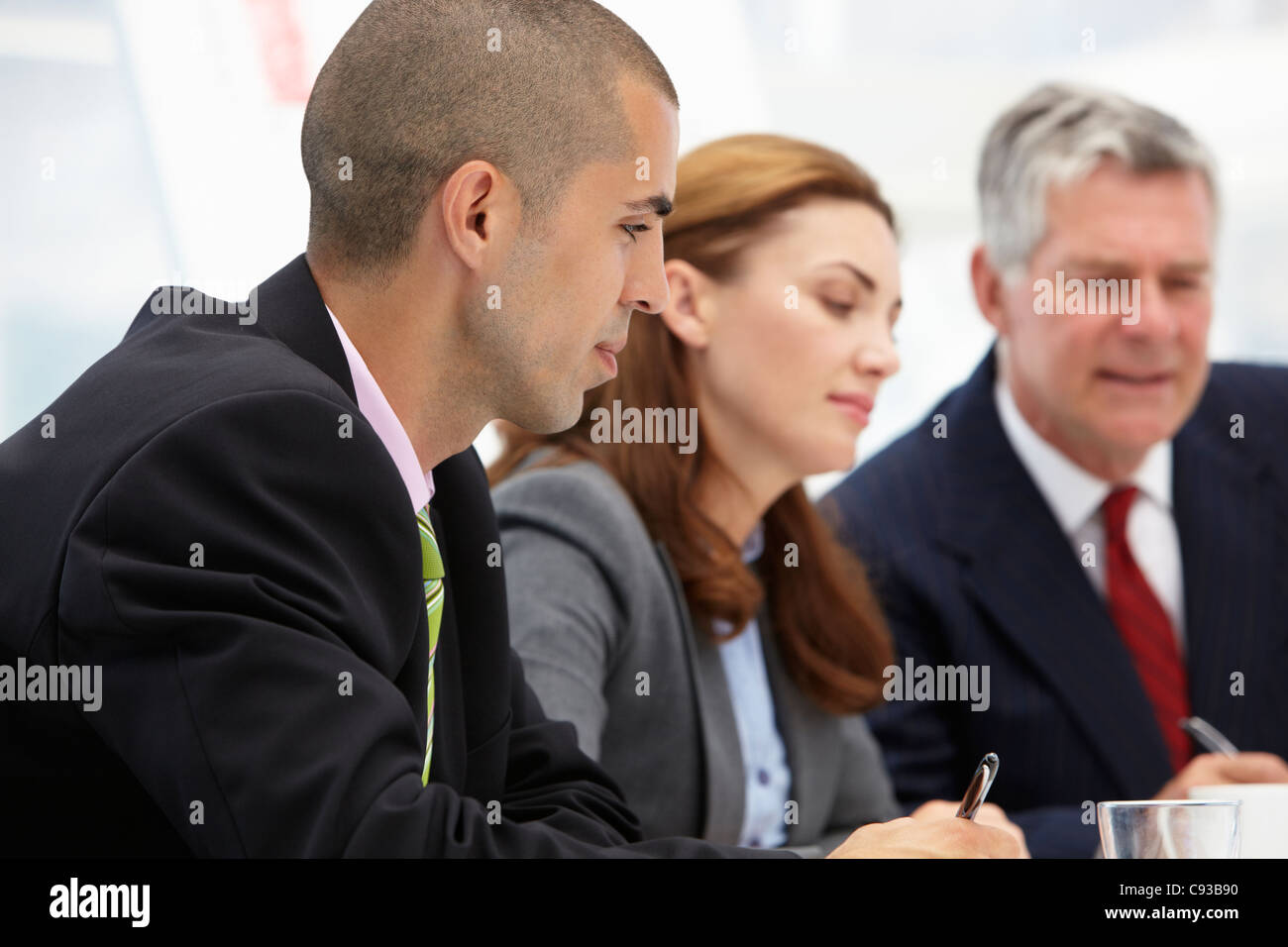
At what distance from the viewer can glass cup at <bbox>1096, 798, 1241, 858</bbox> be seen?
0.73 meters

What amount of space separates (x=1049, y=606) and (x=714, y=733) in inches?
21.6

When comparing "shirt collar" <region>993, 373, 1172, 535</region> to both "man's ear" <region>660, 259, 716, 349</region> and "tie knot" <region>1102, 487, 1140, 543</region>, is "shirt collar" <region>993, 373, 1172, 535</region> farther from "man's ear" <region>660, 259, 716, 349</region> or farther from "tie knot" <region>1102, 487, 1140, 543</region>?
"man's ear" <region>660, 259, 716, 349</region>

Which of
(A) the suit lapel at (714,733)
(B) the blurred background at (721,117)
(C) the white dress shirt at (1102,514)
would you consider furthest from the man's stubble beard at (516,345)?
(B) the blurred background at (721,117)

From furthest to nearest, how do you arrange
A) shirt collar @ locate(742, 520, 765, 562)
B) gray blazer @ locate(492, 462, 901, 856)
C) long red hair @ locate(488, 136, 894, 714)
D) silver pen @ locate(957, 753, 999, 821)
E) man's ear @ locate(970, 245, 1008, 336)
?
man's ear @ locate(970, 245, 1008, 336)
shirt collar @ locate(742, 520, 765, 562)
long red hair @ locate(488, 136, 894, 714)
gray blazer @ locate(492, 462, 901, 856)
silver pen @ locate(957, 753, 999, 821)

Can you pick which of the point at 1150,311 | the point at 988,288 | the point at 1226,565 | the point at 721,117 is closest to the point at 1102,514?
the point at 1226,565

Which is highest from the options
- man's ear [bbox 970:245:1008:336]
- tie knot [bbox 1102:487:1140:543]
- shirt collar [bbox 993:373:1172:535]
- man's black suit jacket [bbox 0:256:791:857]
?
man's ear [bbox 970:245:1008:336]

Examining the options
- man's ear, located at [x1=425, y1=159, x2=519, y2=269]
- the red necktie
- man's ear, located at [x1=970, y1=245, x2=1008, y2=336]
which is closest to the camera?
man's ear, located at [x1=425, y1=159, x2=519, y2=269]

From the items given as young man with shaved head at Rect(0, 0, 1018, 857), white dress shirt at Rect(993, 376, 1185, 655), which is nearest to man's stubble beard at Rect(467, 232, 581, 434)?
young man with shaved head at Rect(0, 0, 1018, 857)

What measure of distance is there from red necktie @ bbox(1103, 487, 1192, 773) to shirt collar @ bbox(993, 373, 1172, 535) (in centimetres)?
5

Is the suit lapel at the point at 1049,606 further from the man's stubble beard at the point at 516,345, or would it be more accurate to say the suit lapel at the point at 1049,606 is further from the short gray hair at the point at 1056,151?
the man's stubble beard at the point at 516,345

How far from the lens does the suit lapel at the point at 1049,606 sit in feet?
5.25
